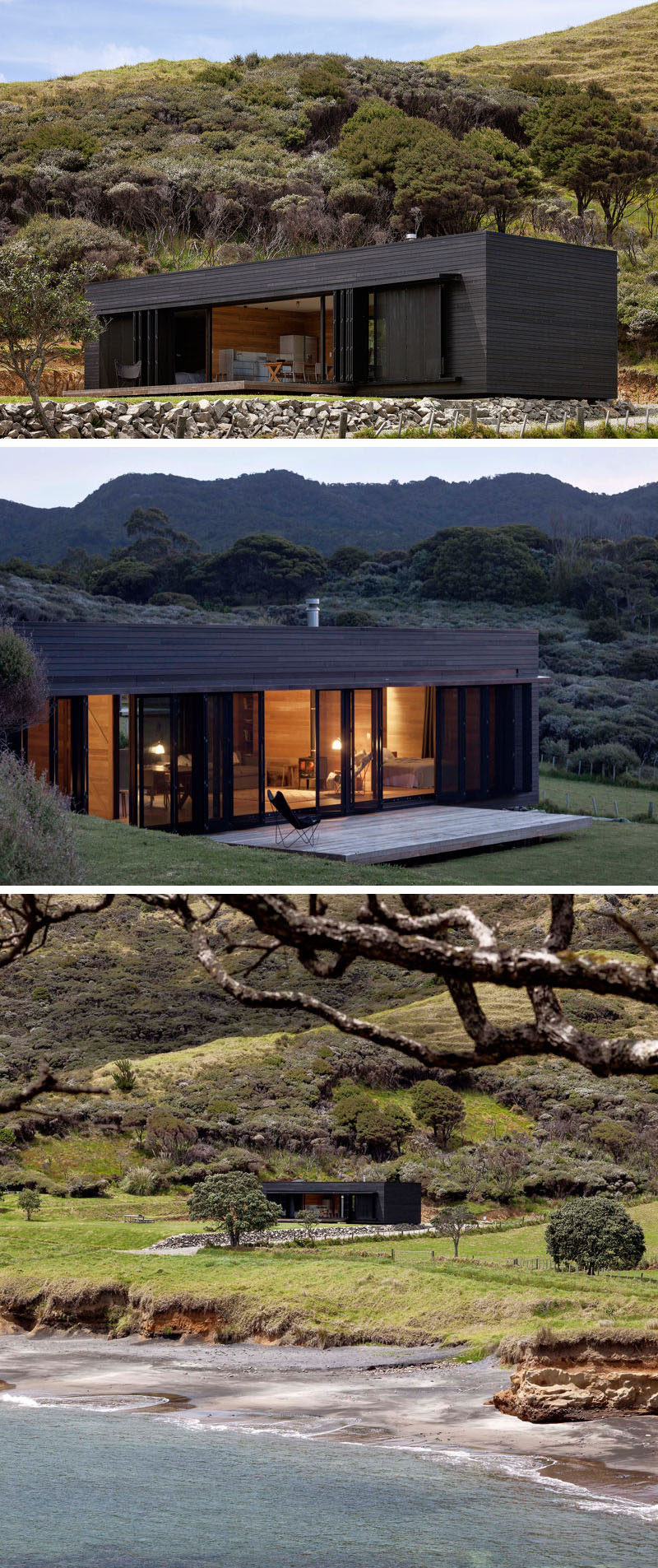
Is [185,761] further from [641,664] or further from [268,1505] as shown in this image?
[268,1505]

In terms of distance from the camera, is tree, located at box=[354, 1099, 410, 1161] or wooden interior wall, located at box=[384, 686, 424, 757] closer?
wooden interior wall, located at box=[384, 686, 424, 757]

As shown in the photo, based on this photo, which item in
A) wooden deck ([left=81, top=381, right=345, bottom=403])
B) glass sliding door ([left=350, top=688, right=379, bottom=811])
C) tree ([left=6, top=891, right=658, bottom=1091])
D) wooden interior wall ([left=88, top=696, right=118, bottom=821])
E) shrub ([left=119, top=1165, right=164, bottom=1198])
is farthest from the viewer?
shrub ([left=119, top=1165, right=164, bottom=1198])

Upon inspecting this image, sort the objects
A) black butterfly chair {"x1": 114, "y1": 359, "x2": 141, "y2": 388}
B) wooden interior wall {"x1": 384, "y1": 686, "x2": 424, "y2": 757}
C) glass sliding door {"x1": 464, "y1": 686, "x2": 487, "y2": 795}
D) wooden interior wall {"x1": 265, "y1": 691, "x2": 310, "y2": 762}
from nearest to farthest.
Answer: wooden interior wall {"x1": 265, "y1": 691, "x2": 310, "y2": 762} → wooden interior wall {"x1": 384, "y1": 686, "x2": 424, "y2": 757} → glass sliding door {"x1": 464, "y1": 686, "x2": 487, "y2": 795} → black butterfly chair {"x1": 114, "y1": 359, "x2": 141, "y2": 388}

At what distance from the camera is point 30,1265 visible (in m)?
34.6

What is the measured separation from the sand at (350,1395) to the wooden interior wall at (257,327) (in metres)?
21.4

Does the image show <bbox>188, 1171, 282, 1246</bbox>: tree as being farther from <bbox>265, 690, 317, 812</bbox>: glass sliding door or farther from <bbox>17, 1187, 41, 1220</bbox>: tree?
<bbox>265, 690, 317, 812</bbox>: glass sliding door

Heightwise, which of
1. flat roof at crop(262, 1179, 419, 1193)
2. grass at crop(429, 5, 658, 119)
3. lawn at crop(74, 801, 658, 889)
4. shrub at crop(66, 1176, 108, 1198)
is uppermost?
grass at crop(429, 5, 658, 119)

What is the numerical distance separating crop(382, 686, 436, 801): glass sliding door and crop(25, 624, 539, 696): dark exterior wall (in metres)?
0.20

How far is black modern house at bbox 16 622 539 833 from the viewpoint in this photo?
13.8 m

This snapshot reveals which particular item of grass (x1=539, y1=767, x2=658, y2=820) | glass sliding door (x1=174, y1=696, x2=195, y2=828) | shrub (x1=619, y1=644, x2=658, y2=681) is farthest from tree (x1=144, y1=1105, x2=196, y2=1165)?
glass sliding door (x1=174, y1=696, x2=195, y2=828)

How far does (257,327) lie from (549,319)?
4913 millimetres

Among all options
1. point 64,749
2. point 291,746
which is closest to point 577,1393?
point 291,746

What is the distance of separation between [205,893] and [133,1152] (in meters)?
30.4

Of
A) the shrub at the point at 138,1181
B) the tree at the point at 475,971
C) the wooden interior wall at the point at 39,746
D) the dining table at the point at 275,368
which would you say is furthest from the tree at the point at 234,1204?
the tree at the point at 475,971
